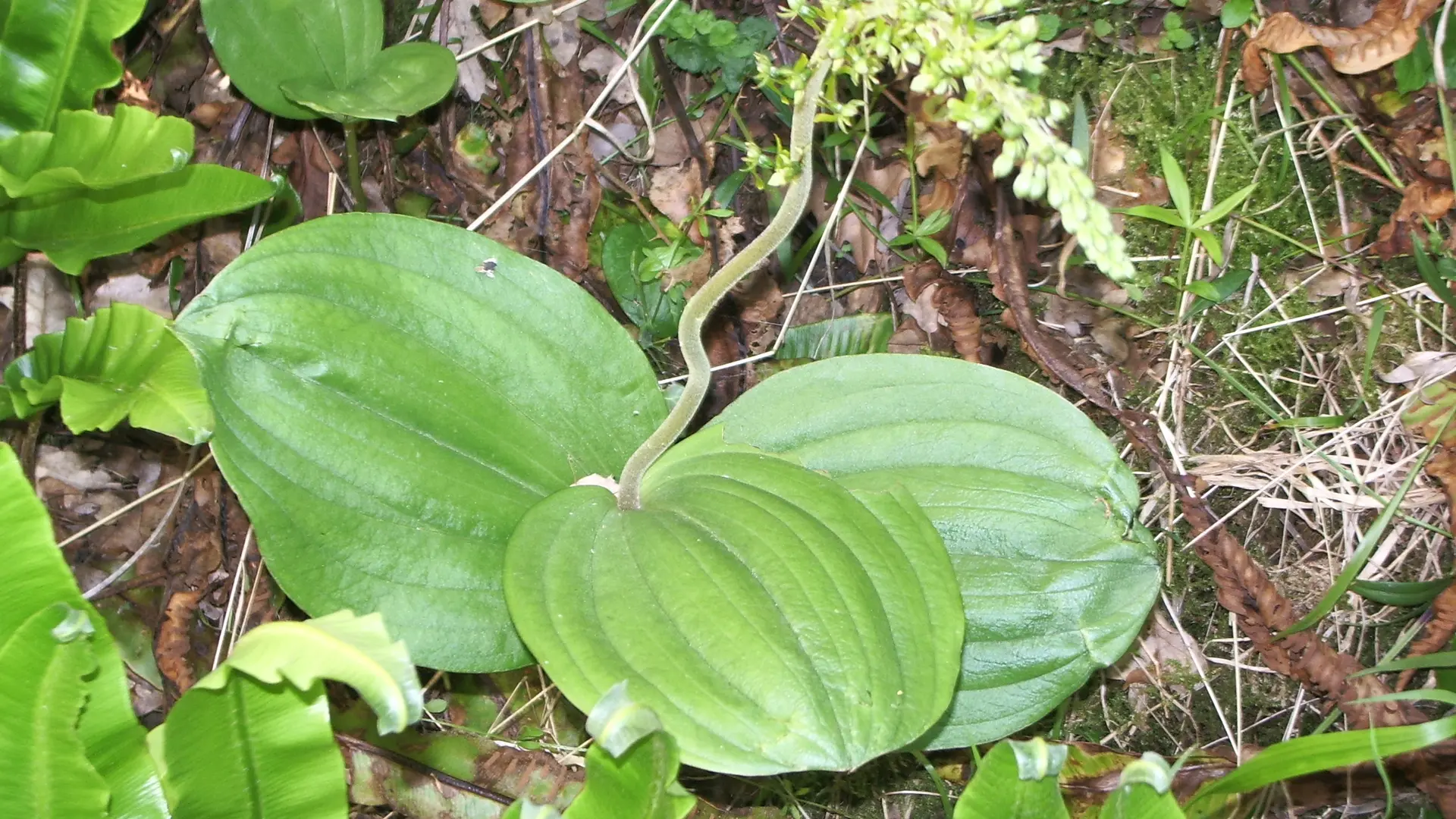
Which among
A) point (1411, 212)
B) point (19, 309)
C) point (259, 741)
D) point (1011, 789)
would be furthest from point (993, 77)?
point (19, 309)

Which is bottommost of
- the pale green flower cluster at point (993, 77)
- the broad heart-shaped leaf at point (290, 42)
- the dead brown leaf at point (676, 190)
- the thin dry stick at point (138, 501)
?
the thin dry stick at point (138, 501)

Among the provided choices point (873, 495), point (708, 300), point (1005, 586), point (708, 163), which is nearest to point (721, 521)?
point (873, 495)

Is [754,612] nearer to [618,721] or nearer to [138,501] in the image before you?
[618,721]

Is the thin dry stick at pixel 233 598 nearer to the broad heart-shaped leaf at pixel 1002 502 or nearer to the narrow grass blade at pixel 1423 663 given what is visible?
the broad heart-shaped leaf at pixel 1002 502

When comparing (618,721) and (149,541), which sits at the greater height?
(618,721)

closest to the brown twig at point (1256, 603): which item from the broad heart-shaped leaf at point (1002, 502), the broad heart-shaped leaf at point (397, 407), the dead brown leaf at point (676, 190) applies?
the broad heart-shaped leaf at point (1002, 502)

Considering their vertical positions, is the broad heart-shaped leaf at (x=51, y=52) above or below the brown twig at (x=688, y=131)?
above
